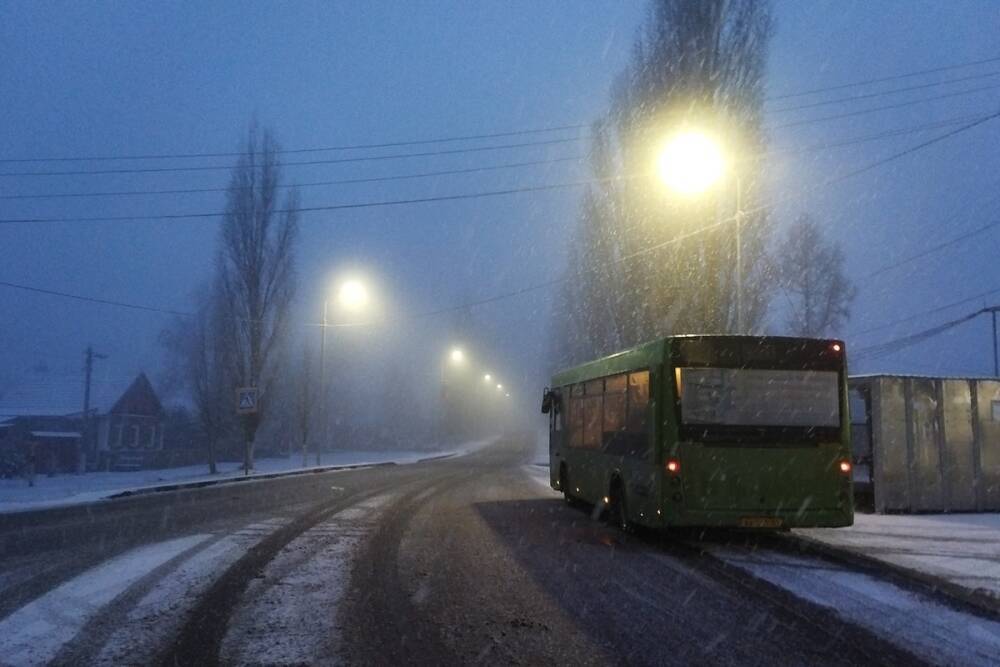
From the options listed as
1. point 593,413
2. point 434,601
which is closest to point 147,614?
point 434,601

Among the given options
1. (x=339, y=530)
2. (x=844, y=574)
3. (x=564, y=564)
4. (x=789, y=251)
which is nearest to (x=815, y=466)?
(x=844, y=574)

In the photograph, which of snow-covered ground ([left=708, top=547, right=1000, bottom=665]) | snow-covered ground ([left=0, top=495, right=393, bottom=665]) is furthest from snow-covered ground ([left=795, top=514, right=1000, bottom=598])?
snow-covered ground ([left=0, top=495, right=393, bottom=665])

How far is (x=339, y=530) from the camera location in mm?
13672

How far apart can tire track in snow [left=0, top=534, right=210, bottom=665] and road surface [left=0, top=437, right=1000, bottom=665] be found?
0.03 meters

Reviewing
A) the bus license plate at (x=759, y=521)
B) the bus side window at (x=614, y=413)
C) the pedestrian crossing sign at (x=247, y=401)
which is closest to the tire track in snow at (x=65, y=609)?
the bus side window at (x=614, y=413)

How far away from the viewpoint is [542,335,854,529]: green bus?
1130 cm

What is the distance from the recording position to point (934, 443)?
16.0 metres

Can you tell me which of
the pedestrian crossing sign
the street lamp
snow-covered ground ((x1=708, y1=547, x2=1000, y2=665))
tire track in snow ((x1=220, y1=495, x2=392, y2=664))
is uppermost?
the street lamp

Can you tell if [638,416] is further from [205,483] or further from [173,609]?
[205,483]

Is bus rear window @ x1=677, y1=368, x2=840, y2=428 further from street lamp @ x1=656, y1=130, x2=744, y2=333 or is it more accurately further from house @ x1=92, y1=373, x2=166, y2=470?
house @ x1=92, y1=373, x2=166, y2=470

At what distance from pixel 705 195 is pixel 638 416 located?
15.3m

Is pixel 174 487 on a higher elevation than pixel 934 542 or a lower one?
lower

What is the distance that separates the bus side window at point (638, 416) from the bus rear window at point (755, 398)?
768 millimetres

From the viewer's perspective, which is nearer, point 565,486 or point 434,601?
point 434,601
